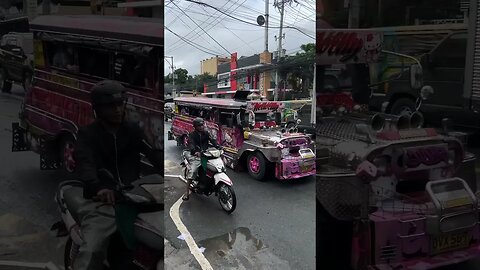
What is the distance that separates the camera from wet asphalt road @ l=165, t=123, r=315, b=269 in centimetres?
164

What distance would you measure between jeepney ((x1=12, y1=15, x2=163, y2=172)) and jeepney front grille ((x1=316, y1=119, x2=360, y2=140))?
0.67 metres

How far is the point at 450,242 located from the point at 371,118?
2.05 feet

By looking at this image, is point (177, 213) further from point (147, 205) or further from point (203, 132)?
point (203, 132)

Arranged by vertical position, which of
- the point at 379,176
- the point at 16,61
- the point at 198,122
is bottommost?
the point at 379,176

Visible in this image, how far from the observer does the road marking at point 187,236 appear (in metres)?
1.62

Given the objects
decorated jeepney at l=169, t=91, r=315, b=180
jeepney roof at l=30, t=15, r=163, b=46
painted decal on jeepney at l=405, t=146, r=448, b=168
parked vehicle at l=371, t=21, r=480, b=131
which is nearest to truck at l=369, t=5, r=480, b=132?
parked vehicle at l=371, t=21, r=480, b=131

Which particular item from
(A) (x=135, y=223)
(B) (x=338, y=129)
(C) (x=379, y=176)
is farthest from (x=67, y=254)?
(C) (x=379, y=176)

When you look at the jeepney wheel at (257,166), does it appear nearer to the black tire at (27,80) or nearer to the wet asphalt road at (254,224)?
the wet asphalt road at (254,224)

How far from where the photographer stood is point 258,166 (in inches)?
66.9

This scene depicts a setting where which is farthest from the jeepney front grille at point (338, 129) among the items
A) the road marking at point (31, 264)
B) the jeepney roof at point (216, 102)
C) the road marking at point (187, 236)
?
the road marking at point (31, 264)

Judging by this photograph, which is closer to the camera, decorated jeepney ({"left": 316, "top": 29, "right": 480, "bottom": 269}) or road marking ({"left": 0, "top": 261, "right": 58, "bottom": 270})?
road marking ({"left": 0, "top": 261, "right": 58, "bottom": 270})

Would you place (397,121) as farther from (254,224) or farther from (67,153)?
(67,153)

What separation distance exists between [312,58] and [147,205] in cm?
88

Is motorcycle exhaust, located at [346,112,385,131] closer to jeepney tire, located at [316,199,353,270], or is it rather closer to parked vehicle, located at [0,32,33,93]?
jeepney tire, located at [316,199,353,270]
